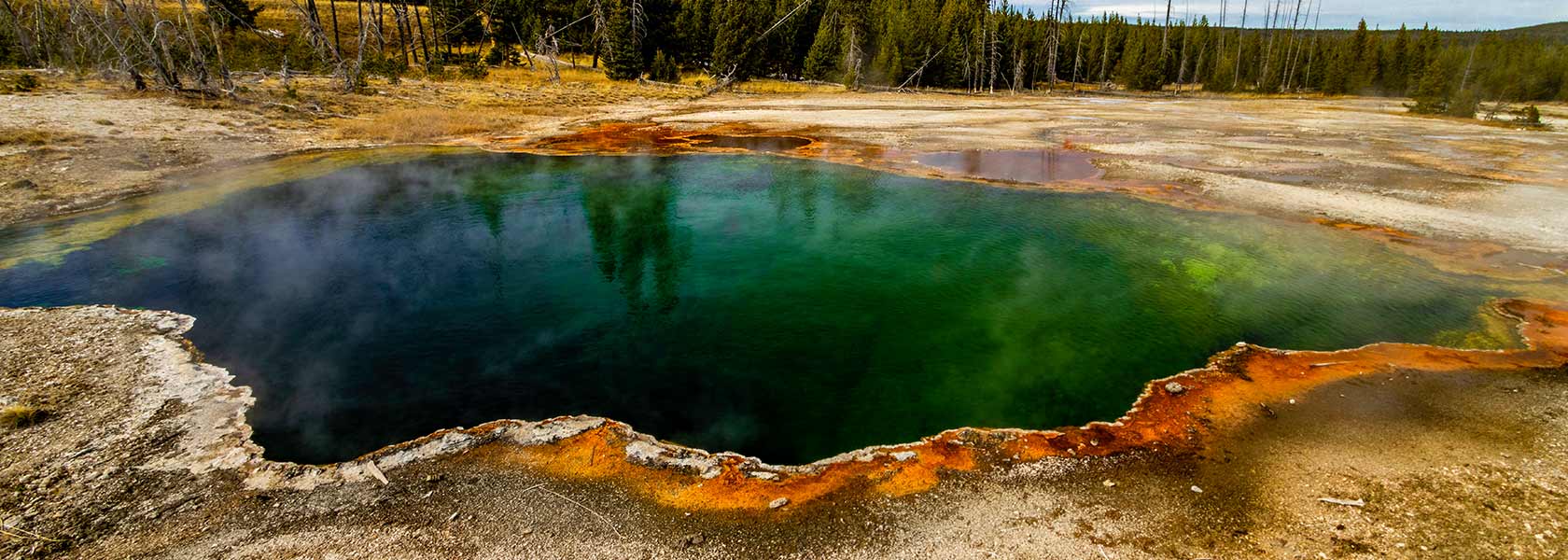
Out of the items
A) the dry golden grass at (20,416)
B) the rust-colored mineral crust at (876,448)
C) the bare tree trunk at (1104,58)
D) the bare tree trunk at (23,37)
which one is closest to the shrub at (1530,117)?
the rust-colored mineral crust at (876,448)

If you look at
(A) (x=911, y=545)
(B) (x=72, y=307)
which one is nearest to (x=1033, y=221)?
(A) (x=911, y=545)

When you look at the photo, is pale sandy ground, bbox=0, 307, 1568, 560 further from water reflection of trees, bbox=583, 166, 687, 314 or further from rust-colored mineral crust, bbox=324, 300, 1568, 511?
water reflection of trees, bbox=583, 166, 687, 314

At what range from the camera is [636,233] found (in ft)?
42.8

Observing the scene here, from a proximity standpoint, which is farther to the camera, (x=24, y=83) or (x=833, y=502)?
(x=24, y=83)

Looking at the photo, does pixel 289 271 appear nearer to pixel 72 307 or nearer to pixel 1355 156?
pixel 72 307

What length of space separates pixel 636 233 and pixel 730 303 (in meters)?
4.37

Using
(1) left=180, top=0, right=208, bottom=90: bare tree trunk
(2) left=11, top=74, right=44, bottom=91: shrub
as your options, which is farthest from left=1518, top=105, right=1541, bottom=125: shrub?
(2) left=11, top=74, right=44, bottom=91: shrub

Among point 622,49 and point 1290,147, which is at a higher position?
point 622,49

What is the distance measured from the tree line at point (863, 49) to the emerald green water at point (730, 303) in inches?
1063

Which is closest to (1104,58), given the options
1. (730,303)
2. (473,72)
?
(473,72)

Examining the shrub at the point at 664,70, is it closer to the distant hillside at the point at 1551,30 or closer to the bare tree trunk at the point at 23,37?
the bare tree trunk at the point at 23,37

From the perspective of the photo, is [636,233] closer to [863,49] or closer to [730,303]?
[730,303]

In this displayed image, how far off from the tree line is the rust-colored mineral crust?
114ft

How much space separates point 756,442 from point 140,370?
6428mm
